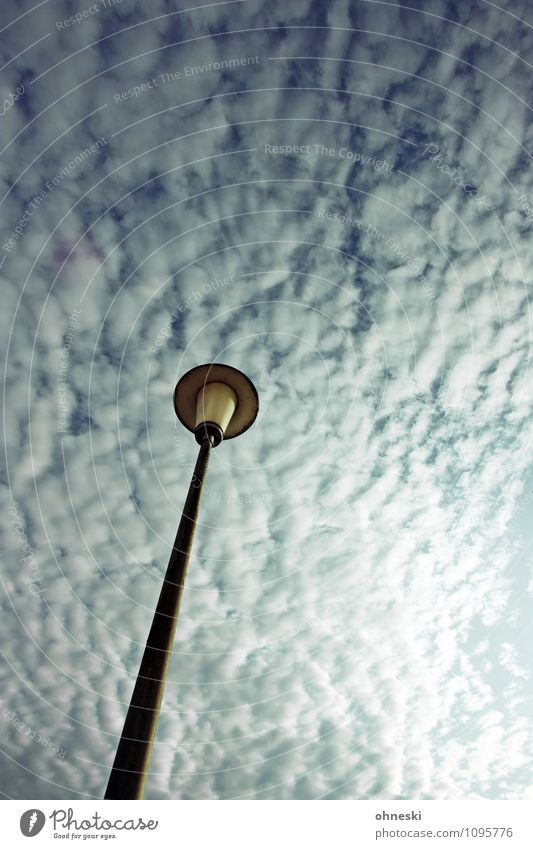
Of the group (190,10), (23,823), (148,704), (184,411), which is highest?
(190,10)

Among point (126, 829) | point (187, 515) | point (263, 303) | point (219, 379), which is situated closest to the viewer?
point (126, 829)

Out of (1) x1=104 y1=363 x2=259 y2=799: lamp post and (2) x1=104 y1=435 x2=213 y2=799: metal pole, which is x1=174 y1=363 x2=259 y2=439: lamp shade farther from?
(2) x1=104 y1=435 x2=213 y2=799: metal pole

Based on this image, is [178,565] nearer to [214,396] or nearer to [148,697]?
[148,697]

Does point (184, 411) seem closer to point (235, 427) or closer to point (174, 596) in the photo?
point (235, 427)

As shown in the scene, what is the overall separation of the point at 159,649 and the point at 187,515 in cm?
161

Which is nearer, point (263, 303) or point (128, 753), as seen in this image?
point (128, 753)

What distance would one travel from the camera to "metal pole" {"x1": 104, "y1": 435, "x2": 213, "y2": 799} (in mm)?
3936

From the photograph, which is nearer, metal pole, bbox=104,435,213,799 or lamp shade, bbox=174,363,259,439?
metal pole, bbox=104,435,213,799

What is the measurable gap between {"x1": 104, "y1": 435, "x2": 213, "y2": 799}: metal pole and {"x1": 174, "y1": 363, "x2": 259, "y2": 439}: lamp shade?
2.94 metres

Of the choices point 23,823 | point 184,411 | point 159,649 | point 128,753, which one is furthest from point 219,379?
point 23,823

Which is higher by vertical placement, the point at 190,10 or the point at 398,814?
the point at 190,10

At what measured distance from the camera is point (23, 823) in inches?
187

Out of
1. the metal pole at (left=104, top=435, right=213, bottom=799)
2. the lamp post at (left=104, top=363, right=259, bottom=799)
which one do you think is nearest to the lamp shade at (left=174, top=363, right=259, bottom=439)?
the lamp post at (left=104, top=363, right=259, bottom=799)

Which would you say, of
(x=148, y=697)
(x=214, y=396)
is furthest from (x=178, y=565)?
(x=214, y=396)
